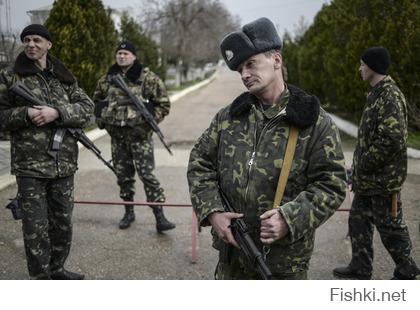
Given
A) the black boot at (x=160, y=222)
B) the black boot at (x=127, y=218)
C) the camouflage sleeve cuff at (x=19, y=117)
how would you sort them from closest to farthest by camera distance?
the camouflage sleeve cuff at (x=19, y=117), the black boot at (x=160, y=222), the black boot at (x=127, y=218)

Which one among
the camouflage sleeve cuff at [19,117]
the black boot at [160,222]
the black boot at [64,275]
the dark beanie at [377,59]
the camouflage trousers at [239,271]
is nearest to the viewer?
the camouflage trousers at [239,271]

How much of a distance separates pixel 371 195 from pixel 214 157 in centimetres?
163

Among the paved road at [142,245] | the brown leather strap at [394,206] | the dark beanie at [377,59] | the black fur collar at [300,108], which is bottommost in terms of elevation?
the paved road at [142,245]

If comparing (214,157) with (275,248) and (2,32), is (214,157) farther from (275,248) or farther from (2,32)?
(2,32)

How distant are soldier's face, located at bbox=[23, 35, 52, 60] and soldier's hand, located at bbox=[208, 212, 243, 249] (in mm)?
1799

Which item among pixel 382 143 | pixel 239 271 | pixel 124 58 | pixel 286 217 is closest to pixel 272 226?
pixel 286 217

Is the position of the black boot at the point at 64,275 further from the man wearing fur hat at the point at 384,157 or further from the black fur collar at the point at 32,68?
the man wearing fur hat at the point at 384,157

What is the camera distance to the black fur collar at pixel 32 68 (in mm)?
3072

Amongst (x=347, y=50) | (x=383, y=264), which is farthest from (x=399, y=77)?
(x=383, y=264)

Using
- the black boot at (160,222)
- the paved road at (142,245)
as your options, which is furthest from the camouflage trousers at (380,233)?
the black boot at (160,222)

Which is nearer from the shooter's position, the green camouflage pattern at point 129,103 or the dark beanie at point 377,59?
the dark beanie at point 377,59

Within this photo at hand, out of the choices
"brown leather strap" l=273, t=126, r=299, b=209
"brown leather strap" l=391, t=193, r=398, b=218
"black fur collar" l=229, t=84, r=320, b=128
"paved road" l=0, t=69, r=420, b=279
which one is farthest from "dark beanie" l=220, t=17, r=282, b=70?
"paved road" l=0, t=69, r=420, b=279

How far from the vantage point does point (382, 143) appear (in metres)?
3.14

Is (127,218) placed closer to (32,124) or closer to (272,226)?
(32,124)
